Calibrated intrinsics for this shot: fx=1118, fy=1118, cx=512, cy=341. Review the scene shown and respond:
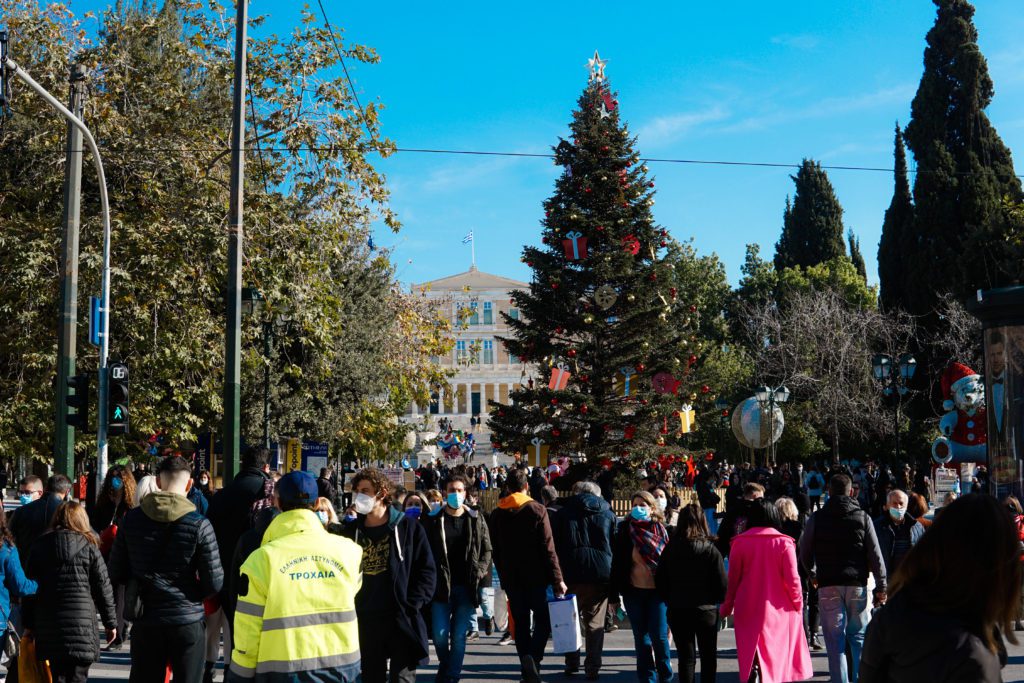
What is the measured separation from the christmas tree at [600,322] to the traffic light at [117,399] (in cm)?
1385

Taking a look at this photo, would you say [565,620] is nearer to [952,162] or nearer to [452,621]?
[452,621]

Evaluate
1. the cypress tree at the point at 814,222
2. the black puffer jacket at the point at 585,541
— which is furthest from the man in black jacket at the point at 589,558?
the cypress tree at the point at 814,222

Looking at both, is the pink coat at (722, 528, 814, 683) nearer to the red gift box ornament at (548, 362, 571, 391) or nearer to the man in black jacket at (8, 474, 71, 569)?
the man in black jacket at (8, 474, 71, 569)

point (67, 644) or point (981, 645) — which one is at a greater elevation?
point (981, 645)

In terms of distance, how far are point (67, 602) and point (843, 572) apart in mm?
5178

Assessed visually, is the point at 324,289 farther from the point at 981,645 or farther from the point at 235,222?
the point at 981,645

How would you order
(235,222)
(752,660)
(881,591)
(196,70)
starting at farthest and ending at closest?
1. (196,70)
2. (235,222)
3. (881,591)
4. (752,660)

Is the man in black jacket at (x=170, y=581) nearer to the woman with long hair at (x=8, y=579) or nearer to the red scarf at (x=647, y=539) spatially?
the woman with long hair at (x=8, y=579)

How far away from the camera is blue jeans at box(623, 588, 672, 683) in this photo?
820 centimetres

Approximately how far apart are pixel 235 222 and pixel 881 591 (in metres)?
9.49

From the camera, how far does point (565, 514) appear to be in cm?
920

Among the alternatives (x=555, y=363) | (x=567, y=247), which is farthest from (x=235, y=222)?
(x=555, y=363)

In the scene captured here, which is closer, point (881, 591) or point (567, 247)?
point (881, 591)

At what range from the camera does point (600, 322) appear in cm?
2930
